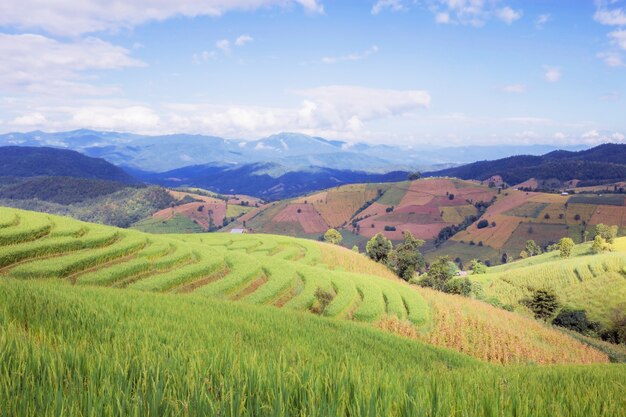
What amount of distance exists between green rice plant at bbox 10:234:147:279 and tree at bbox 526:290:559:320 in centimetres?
6092

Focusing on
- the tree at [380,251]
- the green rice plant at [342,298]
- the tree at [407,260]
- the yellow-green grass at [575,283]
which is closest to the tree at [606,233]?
the yellow-green grass at [575,283]

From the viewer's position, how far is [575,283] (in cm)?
8825

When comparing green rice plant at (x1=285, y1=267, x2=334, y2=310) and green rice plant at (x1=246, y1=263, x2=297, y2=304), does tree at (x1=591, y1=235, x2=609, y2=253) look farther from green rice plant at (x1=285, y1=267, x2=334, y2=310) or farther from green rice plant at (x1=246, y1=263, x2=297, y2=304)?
green rice plant at (x1=246, y1=263, x2=297, y2=304)

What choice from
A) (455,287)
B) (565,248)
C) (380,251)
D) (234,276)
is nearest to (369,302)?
(234,276)

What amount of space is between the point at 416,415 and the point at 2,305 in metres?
8.58

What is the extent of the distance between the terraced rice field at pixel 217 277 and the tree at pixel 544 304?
32.7 metres

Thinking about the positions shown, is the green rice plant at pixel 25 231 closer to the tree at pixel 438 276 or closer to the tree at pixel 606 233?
the tree at pixel 438 276

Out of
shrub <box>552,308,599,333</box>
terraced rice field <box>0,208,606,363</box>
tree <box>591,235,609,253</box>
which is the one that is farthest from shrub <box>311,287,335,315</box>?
tree <box>591,235,609,253</box>

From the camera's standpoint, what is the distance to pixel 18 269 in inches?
960

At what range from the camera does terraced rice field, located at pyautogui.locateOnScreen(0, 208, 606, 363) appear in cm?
2686

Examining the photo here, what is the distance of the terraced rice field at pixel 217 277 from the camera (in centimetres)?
2686

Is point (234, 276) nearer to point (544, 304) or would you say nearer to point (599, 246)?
point (544, 304)

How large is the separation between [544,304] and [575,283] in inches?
1215

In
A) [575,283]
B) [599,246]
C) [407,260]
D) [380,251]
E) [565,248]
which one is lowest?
[575,283]
